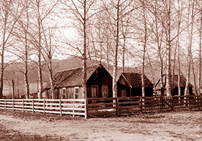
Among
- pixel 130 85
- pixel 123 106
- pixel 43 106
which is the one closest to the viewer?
pixel 123 106

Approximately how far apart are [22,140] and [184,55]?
2405 cm

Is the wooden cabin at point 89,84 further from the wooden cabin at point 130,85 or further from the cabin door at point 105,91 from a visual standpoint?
the wooden cabin at point 130,85

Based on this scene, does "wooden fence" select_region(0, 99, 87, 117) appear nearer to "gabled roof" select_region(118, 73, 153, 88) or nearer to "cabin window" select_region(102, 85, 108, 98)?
"cabin window" select_region(102, 85, 108, 98)

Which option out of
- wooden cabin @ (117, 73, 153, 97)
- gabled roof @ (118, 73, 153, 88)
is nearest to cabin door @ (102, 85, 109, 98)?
wooden cabin @ (117, 73, 153, 97)

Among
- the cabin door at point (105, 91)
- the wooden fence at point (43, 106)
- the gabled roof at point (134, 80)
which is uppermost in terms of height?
the gabled roof at point (134, 80)

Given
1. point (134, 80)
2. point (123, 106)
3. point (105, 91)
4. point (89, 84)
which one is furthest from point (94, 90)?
point (134, 80)

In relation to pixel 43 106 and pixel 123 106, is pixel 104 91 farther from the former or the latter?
pixel 123 106

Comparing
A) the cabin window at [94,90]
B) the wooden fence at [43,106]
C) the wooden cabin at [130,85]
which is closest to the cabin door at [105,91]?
the cabin window at [94,90]

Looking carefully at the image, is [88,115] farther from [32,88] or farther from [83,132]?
[32,88]

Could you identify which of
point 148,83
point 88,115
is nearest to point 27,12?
point 88,115

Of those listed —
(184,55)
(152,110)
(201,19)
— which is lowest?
(152,110)

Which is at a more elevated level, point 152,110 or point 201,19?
point 201,19

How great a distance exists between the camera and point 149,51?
29.4m

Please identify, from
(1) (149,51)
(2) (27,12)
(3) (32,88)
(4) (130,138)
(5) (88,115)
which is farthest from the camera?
(3) (32,88)
